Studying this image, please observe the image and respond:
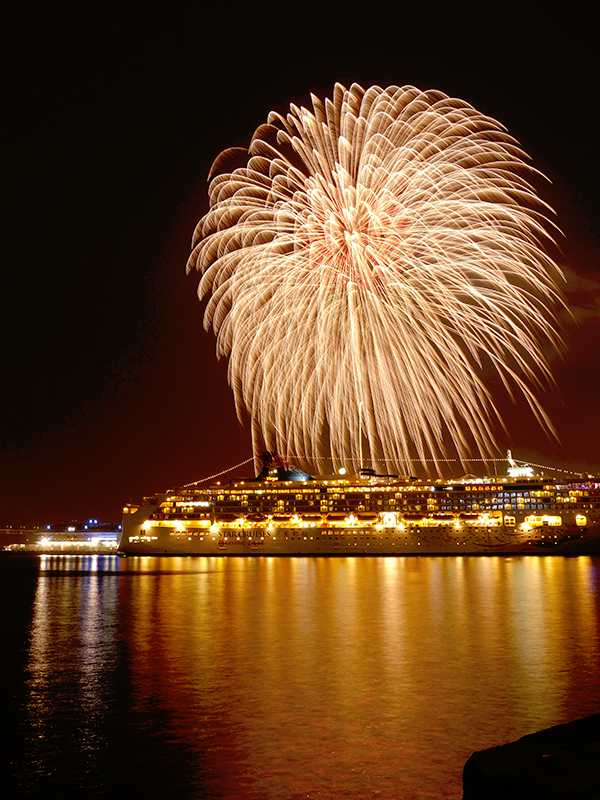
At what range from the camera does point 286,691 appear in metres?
13.4

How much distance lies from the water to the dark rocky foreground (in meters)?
3.64

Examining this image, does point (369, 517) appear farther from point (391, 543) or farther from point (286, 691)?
point (286, 691)

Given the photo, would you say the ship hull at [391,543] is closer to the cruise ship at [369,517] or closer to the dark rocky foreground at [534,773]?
the cruise ship at [369,517]

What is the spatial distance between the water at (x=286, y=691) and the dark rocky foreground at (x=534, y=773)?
11.9 ft

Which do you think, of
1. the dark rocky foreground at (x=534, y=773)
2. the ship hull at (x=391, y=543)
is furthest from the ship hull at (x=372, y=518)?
the dark rocky foreground at (x=534, y=773)

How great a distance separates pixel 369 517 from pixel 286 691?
199 feet

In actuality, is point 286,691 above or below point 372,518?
below

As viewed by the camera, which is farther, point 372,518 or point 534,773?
point 372,518

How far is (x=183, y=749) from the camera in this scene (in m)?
9.79

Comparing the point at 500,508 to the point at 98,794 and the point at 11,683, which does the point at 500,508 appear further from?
the point at 98,794

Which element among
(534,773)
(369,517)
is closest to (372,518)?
(369,517)

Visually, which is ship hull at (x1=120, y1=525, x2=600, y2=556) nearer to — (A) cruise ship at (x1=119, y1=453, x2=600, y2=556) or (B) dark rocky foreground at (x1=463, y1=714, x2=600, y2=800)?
(A) cruise ship at (x1=119, y1=453, x2=600, y2=556)

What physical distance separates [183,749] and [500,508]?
6544cm

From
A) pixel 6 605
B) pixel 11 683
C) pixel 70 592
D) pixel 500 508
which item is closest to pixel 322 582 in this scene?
pixel 70 592
